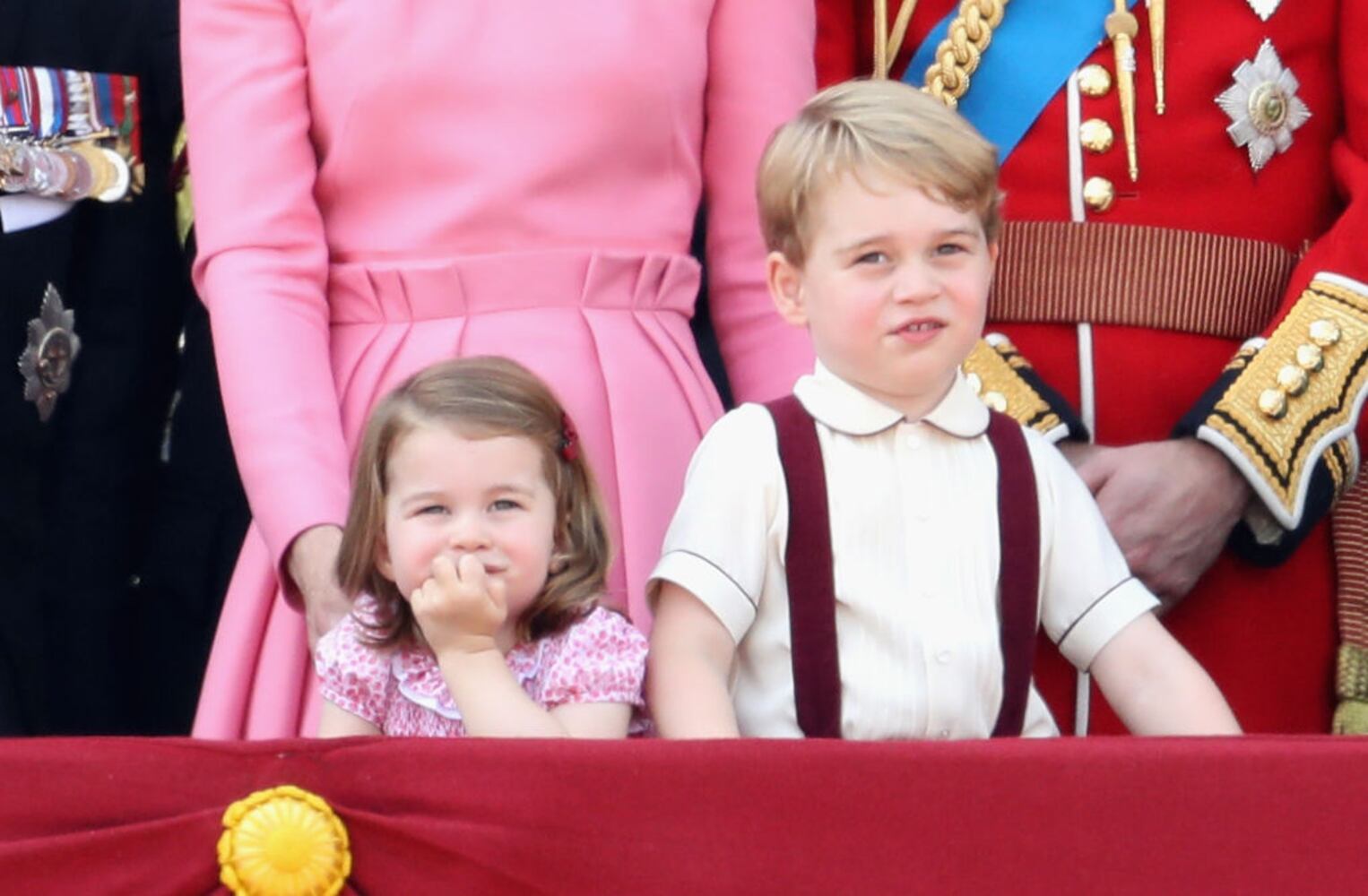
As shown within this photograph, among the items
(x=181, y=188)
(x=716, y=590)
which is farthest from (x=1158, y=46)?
(x=181, y=188)

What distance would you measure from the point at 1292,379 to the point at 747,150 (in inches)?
22.8

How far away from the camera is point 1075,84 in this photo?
2588 mm

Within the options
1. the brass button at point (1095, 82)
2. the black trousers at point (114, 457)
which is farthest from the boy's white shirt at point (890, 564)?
the black trousers at point (114, 457)

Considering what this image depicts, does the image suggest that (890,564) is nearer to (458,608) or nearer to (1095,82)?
(458,608)

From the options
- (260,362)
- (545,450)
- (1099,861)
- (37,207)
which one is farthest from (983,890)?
(37,207)

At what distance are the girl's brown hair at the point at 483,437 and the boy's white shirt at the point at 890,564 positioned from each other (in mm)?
71

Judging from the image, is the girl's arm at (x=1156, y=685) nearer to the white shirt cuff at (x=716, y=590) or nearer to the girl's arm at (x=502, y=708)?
the white shirt cuff at (x=716, y=590)

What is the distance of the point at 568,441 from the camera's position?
2127 mm

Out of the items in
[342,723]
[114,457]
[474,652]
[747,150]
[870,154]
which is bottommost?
[114,457]

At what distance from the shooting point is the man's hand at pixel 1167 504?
7.91ft

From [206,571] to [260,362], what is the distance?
708mm

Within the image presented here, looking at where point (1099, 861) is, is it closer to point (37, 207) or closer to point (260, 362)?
point (260, 362)

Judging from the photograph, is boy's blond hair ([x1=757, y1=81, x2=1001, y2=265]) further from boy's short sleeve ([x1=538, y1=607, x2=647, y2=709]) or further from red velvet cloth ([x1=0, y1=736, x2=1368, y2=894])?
red velvet cloth ([x1=0, y1=736, x2=1368, y2=894])

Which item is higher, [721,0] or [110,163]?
[721,0]
